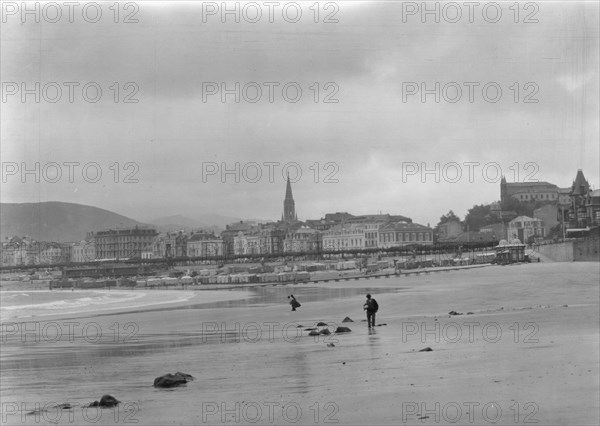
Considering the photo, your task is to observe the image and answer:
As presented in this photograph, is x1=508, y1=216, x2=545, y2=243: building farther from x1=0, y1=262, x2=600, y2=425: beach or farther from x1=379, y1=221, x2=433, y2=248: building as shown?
x1=0, y1=262, x2=600, y2=425: beach

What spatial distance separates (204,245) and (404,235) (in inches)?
656

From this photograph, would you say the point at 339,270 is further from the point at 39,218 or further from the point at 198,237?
the point at 39,218

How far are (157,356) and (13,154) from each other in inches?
226

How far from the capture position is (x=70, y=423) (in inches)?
334

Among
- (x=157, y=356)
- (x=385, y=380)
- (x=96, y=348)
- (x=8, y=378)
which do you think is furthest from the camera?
(x=96, y=348)

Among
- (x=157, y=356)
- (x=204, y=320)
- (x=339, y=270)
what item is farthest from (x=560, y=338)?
(x=339, y=270)

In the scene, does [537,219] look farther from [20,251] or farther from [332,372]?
[332,372]

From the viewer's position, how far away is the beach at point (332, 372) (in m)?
8.20

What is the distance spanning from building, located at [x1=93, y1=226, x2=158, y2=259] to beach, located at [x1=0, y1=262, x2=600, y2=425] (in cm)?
2701

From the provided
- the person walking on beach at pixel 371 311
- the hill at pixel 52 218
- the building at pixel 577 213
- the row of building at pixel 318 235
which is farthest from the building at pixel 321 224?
the person walking on beach at pixel 371 311

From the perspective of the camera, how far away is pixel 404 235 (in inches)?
2891

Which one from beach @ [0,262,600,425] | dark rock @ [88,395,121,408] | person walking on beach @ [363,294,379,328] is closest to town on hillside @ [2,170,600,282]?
beach @ [0,262,600,425]

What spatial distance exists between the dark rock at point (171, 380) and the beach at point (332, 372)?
12 cm

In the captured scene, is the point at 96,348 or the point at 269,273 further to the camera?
the point at 269,273
